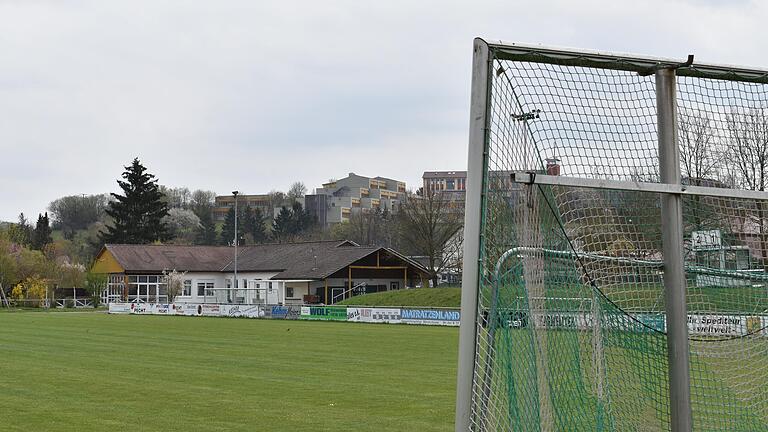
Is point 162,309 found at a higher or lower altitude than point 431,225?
lower

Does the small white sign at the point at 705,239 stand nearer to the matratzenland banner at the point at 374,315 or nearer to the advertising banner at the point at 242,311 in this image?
the matratzenland banner at the point at 374,315

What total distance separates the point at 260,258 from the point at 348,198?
279ft

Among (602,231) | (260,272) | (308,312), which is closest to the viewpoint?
(602,231)

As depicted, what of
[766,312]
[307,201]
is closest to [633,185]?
[766,312]

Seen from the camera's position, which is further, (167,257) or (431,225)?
(167,257)

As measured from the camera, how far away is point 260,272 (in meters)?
77.0

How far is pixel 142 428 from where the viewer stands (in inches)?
475

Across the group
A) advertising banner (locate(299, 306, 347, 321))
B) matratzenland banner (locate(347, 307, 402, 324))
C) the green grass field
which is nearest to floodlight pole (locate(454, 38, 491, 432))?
the green grass field

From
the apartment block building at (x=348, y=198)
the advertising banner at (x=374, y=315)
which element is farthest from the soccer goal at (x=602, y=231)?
the apartment block building at (x=348, y=198)

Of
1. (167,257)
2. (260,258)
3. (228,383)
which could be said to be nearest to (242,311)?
(260,258)

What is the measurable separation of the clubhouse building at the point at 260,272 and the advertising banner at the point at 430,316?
25.3m

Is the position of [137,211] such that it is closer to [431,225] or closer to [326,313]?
[431,225]

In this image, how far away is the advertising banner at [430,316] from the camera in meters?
40.7

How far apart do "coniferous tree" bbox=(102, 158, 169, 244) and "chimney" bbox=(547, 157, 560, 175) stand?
99.9 metres
